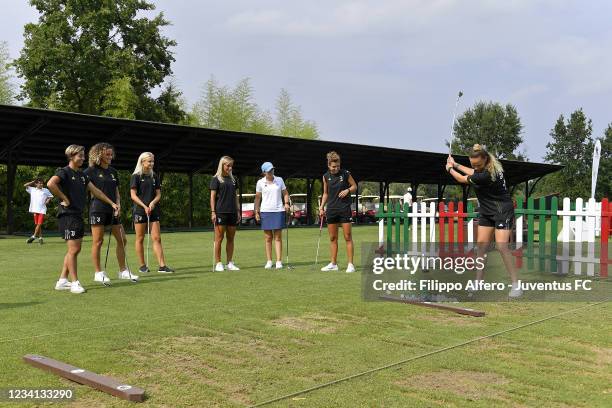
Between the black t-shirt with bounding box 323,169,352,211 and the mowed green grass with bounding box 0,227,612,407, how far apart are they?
2.02m

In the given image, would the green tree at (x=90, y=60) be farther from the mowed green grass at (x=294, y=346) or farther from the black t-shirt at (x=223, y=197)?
the mowed green grass at (x=294, y=346)

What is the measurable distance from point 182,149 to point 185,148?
0.12m

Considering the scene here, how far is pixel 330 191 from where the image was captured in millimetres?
9602

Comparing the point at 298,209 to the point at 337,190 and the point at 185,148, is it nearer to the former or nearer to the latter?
the point at 185,148

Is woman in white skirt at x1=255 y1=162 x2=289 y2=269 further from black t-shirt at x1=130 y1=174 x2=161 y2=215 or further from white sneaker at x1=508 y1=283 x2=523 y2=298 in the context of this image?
white sneaker at x1=508 y1=283 x2=523 y2=298

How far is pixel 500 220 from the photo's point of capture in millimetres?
7078

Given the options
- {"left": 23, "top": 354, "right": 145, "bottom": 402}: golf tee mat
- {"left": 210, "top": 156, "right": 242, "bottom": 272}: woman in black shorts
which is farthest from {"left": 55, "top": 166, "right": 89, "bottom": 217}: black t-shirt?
{"left": 23, "top": 354, "right": 145, "bottom": 402}: golf tee mat

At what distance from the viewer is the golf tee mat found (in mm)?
3428

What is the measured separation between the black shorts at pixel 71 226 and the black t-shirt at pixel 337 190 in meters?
3.89

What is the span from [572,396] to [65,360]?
3344 millimetres

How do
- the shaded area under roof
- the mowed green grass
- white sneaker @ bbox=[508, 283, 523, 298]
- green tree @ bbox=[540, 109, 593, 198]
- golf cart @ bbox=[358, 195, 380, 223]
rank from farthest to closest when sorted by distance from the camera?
green tree @ bbox=[540, 109, 593, 198]
golf cart @ bbox=[358, 195, 380, 223]
the shaded area under roof
white sneaker @ bbox=[508, 283, 523, 298]
the mowed green grass

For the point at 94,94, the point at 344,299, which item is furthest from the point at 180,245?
the point at 94,94

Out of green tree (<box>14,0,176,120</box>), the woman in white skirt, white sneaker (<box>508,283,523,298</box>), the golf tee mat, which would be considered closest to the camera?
the golf tee mat

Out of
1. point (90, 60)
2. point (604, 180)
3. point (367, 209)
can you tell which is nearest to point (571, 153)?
point (604, 180)
